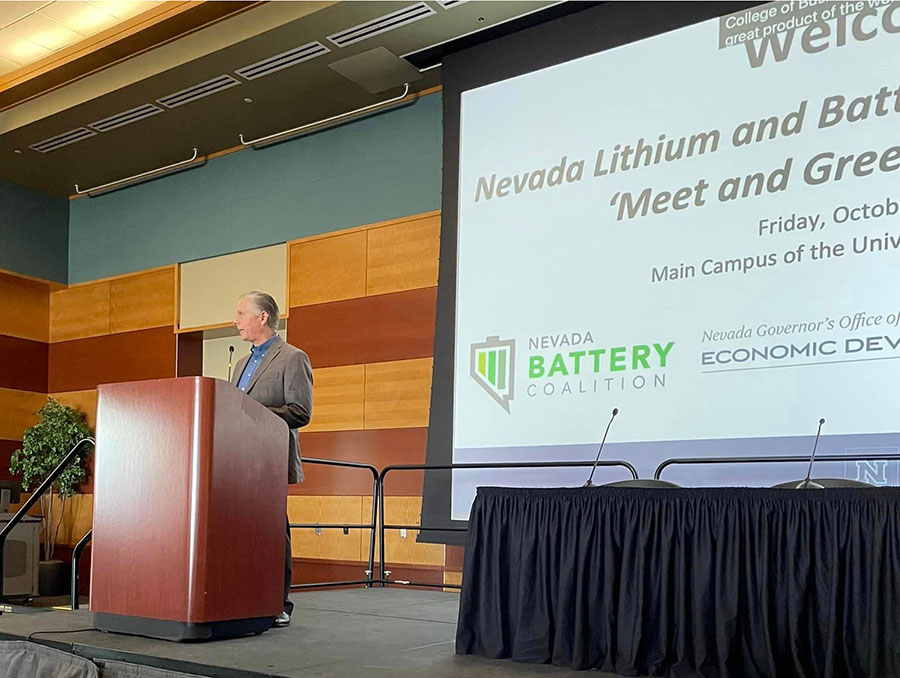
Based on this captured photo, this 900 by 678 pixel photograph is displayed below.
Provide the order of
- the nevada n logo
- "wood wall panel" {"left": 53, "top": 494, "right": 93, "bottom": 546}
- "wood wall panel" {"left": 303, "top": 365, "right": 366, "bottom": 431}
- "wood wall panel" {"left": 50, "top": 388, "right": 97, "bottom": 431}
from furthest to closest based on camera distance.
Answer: "wood wall panel" {"left": 50, "top": 388, "right": 97, "bottom": 431} < "wood wall panel" {"left": 53, "top": 494, "right": 93, "bottom": 546} < "wood wall panel" {"left": 303, "top": 365, "right": 366, "bottom": 431} < the nevada n logo

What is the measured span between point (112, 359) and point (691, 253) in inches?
229

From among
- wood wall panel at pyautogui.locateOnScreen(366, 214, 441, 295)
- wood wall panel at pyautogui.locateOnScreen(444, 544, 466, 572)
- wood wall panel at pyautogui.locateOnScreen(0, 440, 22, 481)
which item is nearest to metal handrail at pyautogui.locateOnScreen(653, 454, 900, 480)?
wood wall panel at pyautogui.locateOnScreen(444, 544, 466, 572)

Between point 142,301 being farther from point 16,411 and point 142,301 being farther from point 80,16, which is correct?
point 80,16

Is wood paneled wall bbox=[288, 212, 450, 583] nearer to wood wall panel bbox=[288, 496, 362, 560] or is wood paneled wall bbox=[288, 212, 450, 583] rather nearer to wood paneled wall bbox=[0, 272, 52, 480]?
wood wall panel bbox=[288, 496, 362, 560]

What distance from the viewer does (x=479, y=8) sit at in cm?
562

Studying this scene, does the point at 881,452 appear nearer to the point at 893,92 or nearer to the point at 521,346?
the point at 893,92

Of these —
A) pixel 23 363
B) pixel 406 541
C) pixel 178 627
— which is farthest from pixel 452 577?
pixel 23 363

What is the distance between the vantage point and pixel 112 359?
339 inches

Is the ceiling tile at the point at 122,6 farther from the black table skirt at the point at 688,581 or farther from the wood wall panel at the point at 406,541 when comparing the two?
the black table skirt at the point at 688,581

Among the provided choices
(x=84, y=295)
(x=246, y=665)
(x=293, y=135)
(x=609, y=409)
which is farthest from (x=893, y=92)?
(x=84, y=295)

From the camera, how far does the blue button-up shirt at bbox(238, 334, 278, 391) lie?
12.3ft

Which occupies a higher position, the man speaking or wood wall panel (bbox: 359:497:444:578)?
the man speaking

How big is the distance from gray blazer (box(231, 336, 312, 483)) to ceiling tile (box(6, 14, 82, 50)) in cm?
404

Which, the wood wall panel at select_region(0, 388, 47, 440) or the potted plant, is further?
the wood wall panel at select_region(0, 388, 47, 440)
